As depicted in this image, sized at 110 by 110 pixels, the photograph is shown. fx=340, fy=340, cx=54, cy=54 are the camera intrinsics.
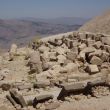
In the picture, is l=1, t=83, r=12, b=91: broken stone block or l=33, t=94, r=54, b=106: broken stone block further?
l=1, t=83, r=12, b=91: broken stone block

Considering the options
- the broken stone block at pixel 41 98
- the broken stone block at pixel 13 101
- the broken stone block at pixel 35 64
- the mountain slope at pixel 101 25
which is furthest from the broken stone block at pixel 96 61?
the mountain slope at pixel 101 25

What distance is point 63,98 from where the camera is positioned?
12727 millimetres

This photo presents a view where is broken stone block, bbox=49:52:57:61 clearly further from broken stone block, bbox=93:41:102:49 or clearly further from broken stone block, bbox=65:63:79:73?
broken stone block, bbox=93:41:102:49

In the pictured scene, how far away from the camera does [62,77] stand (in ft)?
49.3

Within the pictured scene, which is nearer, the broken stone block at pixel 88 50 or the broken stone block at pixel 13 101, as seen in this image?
the broken stone block at pixel 13 101

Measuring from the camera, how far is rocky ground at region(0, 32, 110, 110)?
12406 millimetres

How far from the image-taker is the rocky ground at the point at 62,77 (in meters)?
12.4

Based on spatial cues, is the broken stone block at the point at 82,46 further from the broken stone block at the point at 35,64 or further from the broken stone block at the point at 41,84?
the broken stone block at the point at 41,84

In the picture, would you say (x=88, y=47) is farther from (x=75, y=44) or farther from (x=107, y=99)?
(x=107, y=99)

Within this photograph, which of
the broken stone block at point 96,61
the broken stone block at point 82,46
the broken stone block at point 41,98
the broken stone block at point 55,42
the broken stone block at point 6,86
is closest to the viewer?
the broken stone block at point 41,98

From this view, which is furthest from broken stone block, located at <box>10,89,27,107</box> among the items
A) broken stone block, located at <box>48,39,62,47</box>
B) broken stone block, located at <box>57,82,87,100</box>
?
broken stone block, located at <box>48,39,62,47</box>

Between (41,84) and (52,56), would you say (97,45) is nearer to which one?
(52,56)

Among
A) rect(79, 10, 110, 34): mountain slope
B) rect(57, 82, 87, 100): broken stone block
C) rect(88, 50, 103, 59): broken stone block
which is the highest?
rect(79, 10, 110, 34): mountain slope

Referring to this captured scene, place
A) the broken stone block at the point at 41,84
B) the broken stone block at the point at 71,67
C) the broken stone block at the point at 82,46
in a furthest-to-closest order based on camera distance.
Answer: the broken stone block at the point at 82,46, the broken stone block at the point at 71,67, the broken stone block at the point at 41,84
